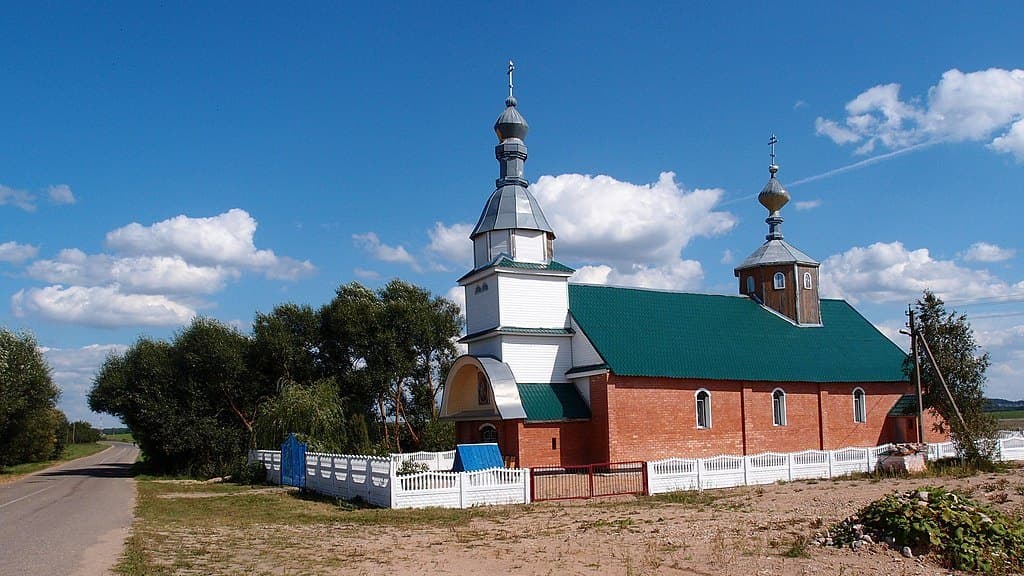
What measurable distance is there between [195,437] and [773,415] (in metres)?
22.6

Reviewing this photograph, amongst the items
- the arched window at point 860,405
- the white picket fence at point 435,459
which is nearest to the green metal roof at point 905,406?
the arched window at point 860,405

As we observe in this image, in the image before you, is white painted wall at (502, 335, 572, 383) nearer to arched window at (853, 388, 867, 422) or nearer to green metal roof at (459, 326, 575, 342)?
green metal roof at (459, 326, 575, 342)

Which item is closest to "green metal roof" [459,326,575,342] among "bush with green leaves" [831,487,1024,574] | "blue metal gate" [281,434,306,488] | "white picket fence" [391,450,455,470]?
"white picket fence" [391,450,455,470]

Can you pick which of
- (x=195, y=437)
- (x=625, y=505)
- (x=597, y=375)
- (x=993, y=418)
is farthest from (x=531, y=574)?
(x=195, y=437)

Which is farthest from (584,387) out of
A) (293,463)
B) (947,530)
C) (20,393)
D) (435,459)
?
(20,393)

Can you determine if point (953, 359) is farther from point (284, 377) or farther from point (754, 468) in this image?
point (284, 377)

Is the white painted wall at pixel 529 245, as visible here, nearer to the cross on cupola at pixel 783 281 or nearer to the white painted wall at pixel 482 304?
the white painted wall at pixel 482 304

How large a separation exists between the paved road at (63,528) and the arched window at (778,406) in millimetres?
20173

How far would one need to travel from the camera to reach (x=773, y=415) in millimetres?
29609

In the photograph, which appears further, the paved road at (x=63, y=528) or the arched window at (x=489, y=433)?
the arched window at (x=489, y=433)

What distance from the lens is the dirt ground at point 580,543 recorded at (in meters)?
11.2

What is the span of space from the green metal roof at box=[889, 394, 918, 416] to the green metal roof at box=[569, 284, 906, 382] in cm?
84

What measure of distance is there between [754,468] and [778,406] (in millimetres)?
7386

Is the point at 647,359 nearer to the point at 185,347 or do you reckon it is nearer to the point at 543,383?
the point at 543,383
